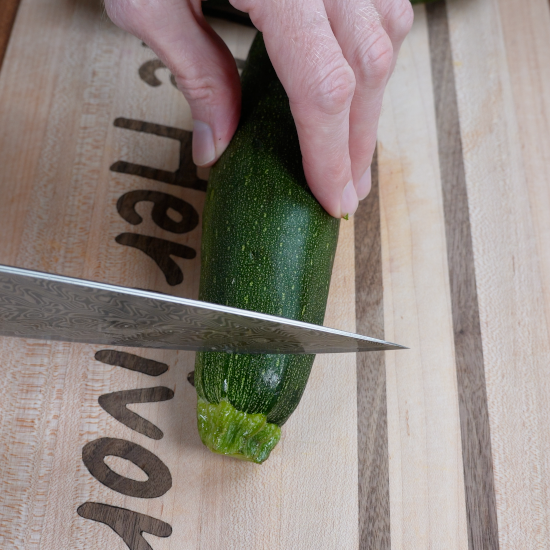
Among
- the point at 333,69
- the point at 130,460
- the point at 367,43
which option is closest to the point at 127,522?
the point at 130,460

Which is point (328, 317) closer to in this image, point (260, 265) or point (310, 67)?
point (260, 265)

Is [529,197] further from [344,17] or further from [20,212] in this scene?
[20,212]

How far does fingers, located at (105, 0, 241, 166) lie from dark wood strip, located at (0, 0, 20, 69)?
0.72 metres

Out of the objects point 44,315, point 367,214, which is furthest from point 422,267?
point 44,315

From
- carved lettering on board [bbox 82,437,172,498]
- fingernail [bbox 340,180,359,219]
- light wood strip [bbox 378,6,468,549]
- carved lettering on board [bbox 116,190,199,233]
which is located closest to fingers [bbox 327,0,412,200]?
fingernail [bbox 340,180,359,219]

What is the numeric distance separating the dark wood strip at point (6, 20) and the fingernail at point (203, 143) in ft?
2.56

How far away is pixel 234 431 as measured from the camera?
1367 mm

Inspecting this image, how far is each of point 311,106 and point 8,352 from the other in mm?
958

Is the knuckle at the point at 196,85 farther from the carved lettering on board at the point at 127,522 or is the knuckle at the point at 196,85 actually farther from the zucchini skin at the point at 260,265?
the carved lettering on board at the point at 127,522

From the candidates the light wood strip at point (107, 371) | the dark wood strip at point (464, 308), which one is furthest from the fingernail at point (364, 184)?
the dark wood strip at point (464, 308)

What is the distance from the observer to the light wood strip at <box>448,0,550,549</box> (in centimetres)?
151

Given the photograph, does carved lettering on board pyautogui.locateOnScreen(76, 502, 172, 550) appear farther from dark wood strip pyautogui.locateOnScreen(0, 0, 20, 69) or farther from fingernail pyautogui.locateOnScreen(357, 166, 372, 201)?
dark wood strip pyautogui.locateOnScreen(0, 0, 20, 69)

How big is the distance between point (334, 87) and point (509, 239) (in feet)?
2.85

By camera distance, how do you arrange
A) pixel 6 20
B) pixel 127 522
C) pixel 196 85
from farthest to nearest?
1. pixel 6 20
2. pixel 196 85
3. pixel 127 522
